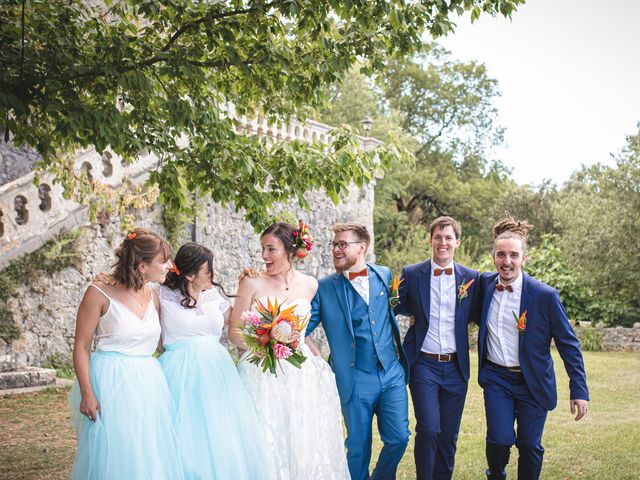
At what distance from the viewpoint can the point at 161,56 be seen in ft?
18.6

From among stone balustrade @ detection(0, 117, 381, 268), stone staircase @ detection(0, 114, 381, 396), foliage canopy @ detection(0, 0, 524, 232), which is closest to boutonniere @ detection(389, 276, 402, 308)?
foliage canopy @ detection(0, 0, 524, 232)

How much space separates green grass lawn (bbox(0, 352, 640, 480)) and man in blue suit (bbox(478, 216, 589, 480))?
142 centimetres

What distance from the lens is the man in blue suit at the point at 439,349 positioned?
505cm

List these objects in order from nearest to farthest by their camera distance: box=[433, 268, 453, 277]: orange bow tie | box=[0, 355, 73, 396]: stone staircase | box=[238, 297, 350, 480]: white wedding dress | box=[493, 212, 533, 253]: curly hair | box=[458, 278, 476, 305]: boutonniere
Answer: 1. box=[238, 297, 350, 480]: white wedding dress
2. box=[493, 212, 533, 253]: curly hair
3. box=[458, 278, 476, 305]: boutonniere
4. box=[433, 268, 453, 277]: orange bow tie
5. box=[0, 355, 73, 396]: stone staircase

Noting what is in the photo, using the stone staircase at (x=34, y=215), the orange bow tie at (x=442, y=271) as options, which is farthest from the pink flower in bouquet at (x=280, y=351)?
the stone staircase at (x=34, y=215)

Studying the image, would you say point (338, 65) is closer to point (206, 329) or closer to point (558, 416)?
point (206, 329)

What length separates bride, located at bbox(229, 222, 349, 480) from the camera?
4523 millimetres

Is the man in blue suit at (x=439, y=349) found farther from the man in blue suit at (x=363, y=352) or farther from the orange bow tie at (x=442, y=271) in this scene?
the man in blue suit at (x=363, y=352)

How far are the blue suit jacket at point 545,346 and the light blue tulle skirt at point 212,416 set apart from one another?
206 cm

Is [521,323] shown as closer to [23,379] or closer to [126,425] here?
[126,425]

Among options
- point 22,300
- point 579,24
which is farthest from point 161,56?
point 579,24

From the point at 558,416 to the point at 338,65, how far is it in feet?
20.5

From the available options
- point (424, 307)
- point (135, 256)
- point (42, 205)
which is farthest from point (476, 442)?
point (42, 205)

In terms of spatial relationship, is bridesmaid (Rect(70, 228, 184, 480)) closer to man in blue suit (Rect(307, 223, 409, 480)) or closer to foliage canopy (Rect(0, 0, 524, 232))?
man in blue suit (Rect(307, 223, 409, 480))
